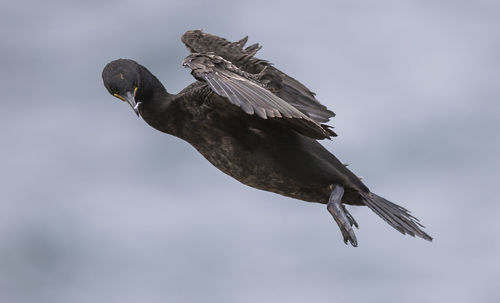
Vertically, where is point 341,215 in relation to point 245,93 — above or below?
below

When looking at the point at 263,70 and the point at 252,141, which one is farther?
the point at 263,70

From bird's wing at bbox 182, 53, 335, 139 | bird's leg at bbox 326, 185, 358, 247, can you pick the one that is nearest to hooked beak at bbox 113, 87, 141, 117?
bird's wing at bbox 182, 53, 335, 139

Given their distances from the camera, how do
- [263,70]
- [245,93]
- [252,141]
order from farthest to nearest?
[263,70] < [252,141] < [245,93]

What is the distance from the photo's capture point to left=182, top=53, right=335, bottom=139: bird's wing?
754cm

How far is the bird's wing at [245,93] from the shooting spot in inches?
297

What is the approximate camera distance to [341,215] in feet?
27.9

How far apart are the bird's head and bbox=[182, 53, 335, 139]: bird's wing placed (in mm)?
621

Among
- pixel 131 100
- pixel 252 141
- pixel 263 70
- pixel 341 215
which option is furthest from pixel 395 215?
pixel 131 100

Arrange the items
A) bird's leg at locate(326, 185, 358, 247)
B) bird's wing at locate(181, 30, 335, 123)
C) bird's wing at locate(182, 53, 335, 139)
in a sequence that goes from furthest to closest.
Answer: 1. bird's wing at locate(181, 30, 335, 123)
2. bird's leg at locate(326, 185, 358, 247)
3. bird's wing at locate(182, 53, 335, 139)

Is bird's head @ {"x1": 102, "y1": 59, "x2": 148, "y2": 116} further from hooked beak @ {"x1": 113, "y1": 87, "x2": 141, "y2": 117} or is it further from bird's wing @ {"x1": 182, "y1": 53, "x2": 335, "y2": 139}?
bird's wing @ {"x1": 182, "y1": 53, "x2": 335, "y2": 139}

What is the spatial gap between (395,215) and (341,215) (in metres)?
0.61

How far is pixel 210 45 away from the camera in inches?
394

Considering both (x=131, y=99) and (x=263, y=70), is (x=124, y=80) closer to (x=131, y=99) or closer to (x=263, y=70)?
(x=131, y=99)


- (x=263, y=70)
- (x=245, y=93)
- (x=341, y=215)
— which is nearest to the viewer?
(x=245, y=93)
